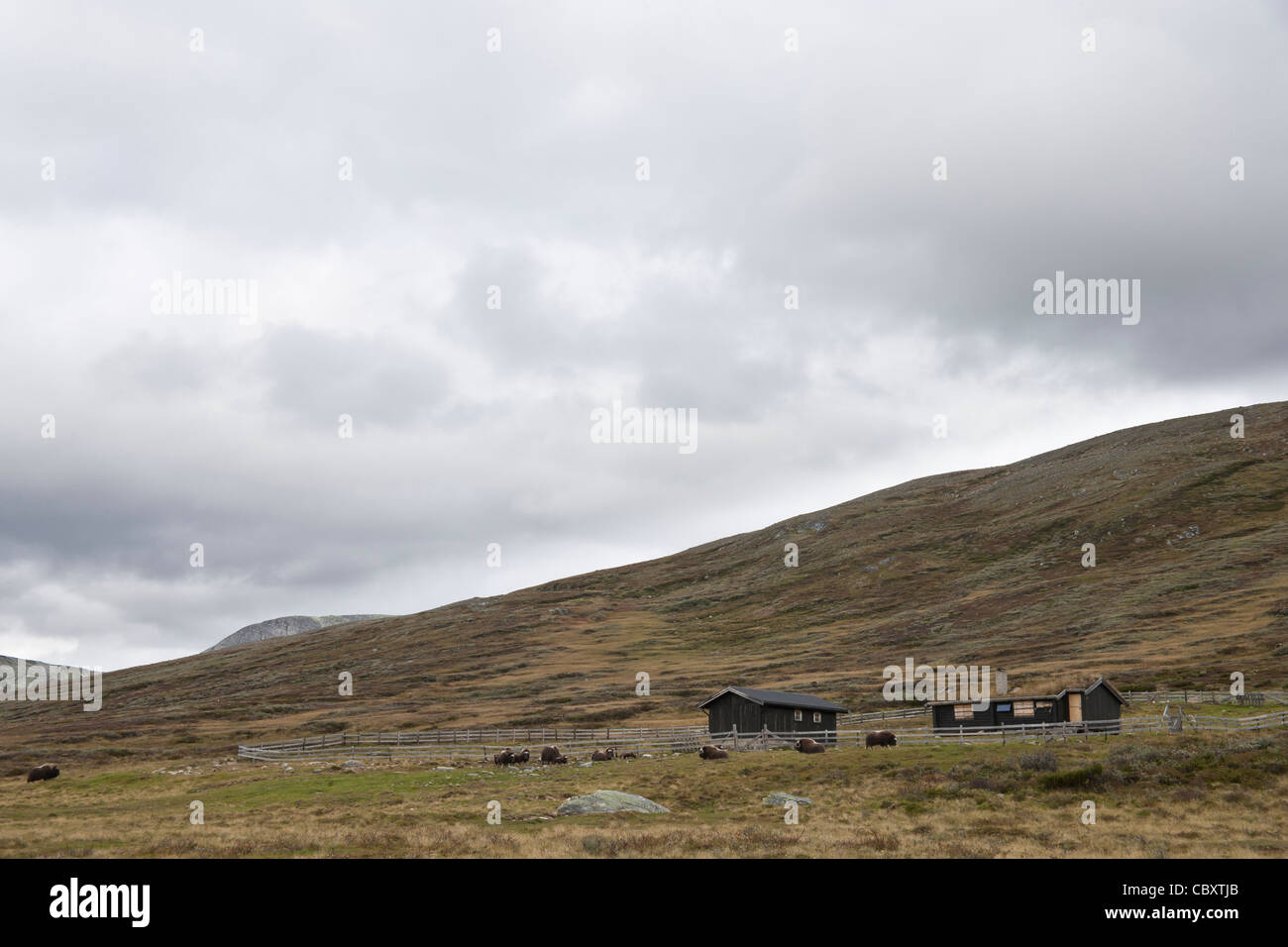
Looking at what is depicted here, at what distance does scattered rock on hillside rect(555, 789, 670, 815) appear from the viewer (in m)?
34.0

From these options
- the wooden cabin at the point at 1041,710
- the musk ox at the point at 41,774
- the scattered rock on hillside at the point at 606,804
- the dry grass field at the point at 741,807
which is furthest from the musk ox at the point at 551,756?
the musk ox at the point at 41,774

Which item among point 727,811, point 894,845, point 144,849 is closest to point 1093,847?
point 894,845

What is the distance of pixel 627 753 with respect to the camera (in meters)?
58.7

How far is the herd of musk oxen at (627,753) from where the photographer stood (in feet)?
Answer: 175

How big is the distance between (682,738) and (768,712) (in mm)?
6727

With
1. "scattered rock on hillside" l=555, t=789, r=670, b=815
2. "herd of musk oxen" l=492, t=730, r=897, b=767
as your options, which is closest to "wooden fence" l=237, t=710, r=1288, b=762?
"herd of musk oxen" l=492, t=730, r=897, b=767

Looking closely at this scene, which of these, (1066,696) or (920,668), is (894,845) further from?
(920,668)

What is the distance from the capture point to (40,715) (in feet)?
413

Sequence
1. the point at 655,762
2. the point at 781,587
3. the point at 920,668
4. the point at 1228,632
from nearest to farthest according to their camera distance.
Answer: the point at 655,762
the point at 1228,632
the point at 920,668
the point at 781,587

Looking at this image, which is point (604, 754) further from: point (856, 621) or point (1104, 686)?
point (856, 621)

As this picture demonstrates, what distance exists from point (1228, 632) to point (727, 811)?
67815 mm

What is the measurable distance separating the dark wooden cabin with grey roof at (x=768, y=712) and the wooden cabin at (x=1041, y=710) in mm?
7513

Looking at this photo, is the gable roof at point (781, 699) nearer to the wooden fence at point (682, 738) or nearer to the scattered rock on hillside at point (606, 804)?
the wooden fence at point (682, 738)

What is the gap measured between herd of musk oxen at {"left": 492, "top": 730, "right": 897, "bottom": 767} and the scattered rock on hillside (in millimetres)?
18224
